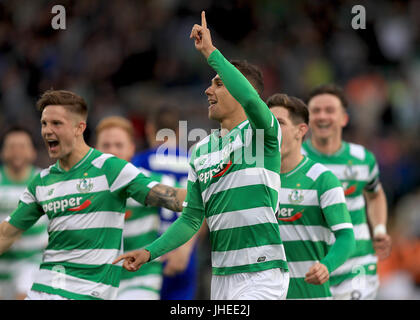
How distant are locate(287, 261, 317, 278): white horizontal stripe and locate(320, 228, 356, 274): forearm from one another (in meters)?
0.57

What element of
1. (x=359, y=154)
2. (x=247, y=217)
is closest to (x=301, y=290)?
(x=247, y=217)

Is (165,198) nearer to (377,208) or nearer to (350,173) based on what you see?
(350,173)

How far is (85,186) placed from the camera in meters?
5.82

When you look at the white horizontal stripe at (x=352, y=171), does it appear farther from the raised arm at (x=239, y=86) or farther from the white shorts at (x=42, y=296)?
the white shorts at (x=42, y=296)

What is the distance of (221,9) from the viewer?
1655 cm

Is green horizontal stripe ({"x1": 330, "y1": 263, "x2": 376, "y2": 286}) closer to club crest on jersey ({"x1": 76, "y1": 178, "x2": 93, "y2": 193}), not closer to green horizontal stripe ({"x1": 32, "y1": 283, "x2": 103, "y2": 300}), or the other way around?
green horizontal stripe ({"x1": 32, "y1": 283, "x2": 103, "y2": 300})

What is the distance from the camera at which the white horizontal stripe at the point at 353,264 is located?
23.7 feet

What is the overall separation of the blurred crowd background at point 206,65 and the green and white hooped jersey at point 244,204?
783 cm

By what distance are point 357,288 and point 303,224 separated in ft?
5.04

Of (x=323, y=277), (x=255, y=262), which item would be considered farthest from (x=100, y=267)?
(x=323, y=277)

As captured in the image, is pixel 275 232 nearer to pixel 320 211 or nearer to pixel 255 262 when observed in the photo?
pixel 255 262

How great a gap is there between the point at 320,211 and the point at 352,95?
861 centimetres

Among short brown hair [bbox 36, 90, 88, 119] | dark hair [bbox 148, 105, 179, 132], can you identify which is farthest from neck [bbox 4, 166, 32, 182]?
short brown hair [bbox 36, 90, 88, 119]

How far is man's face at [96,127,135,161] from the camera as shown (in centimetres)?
802
